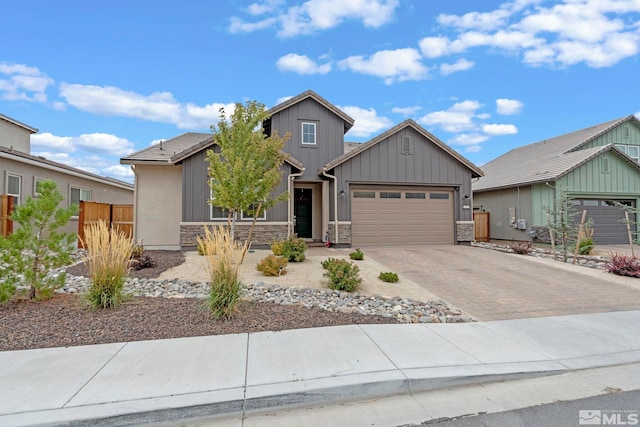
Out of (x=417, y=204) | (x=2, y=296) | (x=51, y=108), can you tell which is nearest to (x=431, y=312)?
(x=2, y=296)

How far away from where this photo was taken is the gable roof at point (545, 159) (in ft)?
53.7

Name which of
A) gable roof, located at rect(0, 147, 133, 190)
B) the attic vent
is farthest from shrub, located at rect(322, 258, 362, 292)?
gable roof, located at rect(0, 147, 133, 190)

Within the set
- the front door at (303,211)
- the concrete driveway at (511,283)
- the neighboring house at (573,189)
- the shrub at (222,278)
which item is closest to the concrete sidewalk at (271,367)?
the shrub at (222,278)

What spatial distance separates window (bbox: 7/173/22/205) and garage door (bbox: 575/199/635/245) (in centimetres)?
2451

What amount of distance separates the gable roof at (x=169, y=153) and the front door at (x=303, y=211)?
93.7 inches

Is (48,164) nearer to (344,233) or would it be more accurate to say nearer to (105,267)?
(105,267)

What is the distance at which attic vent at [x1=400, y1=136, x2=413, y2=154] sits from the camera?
14.3 m

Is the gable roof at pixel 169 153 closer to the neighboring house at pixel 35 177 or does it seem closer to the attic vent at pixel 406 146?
the neighboring house at pixel 35 177

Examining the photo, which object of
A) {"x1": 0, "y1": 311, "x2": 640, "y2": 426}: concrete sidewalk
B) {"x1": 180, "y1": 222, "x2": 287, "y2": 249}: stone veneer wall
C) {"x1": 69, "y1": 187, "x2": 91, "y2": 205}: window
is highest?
{"x1": 69, "y1": 187, "x2": 91, "y2": 205}: window

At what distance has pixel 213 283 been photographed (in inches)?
196

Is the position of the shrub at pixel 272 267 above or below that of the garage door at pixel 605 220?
below

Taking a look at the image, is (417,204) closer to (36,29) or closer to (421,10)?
(421,10)

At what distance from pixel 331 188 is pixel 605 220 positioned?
14.2 m

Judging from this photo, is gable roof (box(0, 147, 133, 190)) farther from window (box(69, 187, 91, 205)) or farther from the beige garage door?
the beige garage door
